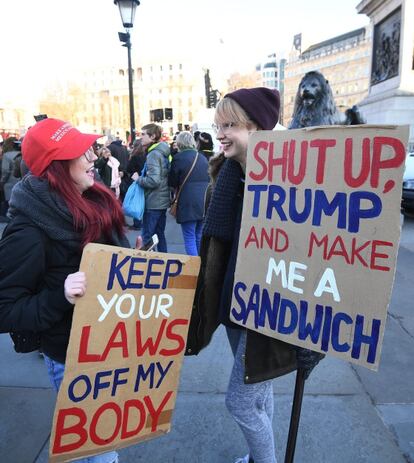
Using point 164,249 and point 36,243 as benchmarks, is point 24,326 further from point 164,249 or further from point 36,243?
point 164,249

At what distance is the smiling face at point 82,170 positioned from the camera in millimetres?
1676

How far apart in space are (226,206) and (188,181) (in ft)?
11.9

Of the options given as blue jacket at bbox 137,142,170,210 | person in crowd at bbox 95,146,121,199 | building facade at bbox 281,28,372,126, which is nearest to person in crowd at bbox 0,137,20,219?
person in crowd at bbox 95,146,121,199

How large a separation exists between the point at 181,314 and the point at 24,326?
23.6 inches

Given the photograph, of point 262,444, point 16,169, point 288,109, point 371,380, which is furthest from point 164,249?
point 288,109

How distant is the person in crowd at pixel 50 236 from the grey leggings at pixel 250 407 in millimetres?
624

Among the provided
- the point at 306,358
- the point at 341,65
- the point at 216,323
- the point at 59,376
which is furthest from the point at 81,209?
the point at 341,65

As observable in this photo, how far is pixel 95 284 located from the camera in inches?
58.9

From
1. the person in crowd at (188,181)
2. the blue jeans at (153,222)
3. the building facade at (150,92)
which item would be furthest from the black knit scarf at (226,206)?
the building facade at (150,92)

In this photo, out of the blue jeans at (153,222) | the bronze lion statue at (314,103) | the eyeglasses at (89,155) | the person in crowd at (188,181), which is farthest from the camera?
the blue jeans at (153,222)

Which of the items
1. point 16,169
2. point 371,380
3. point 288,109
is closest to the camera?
point 371,380

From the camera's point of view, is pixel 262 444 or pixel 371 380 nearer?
pixel 262 444

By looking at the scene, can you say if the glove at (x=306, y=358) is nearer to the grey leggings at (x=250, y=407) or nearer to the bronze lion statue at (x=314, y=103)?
the grey leggings at (x=250, y=407)

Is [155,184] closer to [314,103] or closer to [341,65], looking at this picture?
[314,103]
